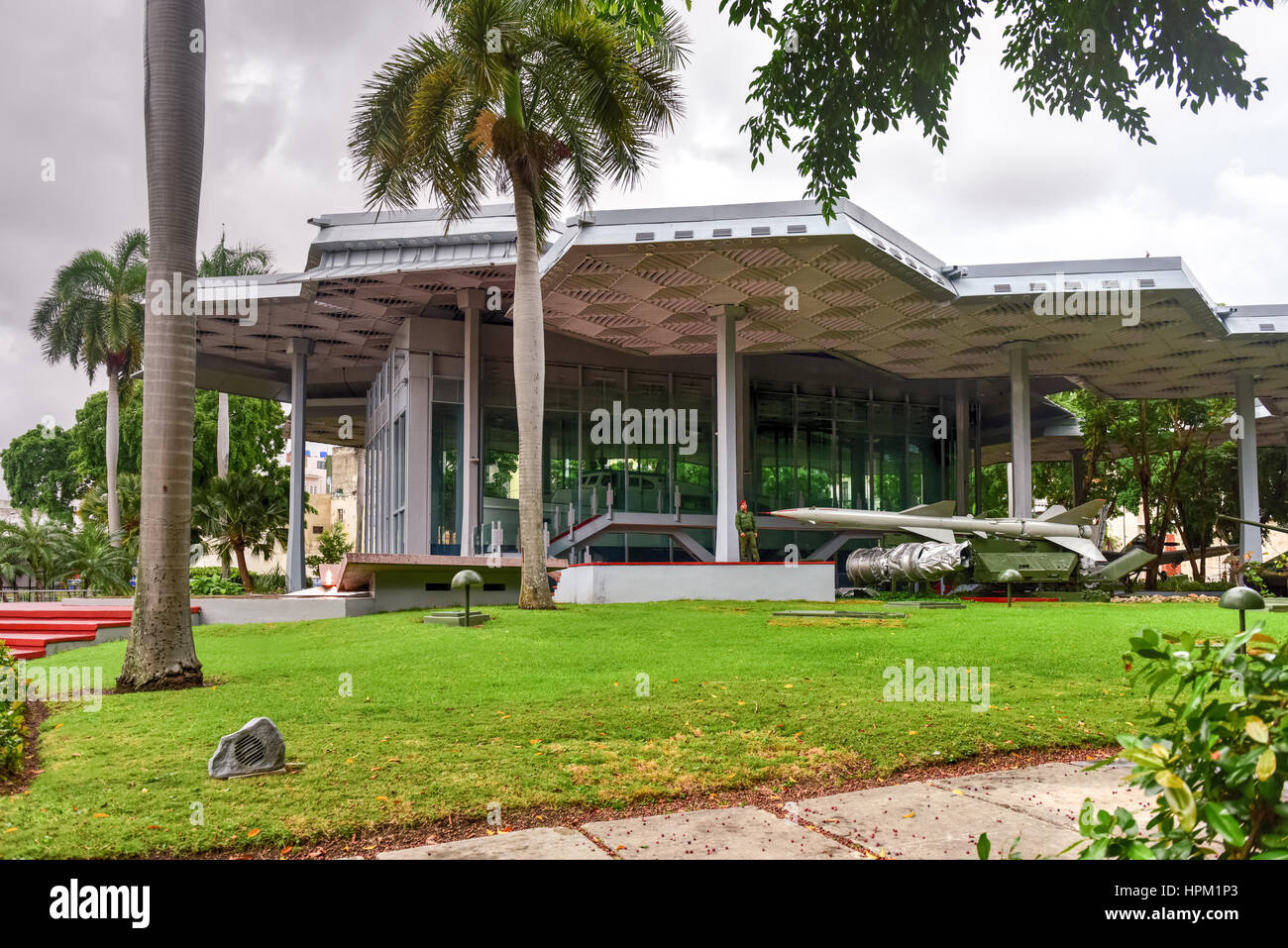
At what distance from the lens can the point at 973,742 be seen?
722 centimetres

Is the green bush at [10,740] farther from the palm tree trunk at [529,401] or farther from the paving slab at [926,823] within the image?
the palm tree trunk at [529,401]

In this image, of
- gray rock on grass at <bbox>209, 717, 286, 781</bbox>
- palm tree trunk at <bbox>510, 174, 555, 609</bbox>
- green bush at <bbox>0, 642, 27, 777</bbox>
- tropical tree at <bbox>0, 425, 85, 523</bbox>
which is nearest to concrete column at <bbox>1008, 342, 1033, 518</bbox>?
palm tree trunk at <bbox>510, 174, 555, 609</bbox>

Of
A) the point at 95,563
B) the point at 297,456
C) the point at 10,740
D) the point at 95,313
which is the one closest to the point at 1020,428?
the point at 297,456

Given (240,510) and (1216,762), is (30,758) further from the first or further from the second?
(240,510)

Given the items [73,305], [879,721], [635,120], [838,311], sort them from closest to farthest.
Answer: [879,721], [635,120], [838,311], [73,305]

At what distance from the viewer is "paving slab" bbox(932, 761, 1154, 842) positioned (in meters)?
5.15

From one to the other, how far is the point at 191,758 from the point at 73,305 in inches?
1497

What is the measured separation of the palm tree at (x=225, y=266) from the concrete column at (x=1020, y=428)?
31348 millimetres

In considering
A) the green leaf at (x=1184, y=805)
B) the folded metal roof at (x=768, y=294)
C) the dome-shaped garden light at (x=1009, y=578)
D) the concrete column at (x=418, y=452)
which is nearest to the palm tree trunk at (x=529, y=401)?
the folded metal roof at (x=768, y=294)

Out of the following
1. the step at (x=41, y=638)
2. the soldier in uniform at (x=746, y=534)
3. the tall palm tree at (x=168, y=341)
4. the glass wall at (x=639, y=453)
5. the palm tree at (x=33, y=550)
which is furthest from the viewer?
the glass wall at (x=639, y=453)

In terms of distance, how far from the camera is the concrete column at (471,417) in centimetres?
2978
